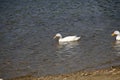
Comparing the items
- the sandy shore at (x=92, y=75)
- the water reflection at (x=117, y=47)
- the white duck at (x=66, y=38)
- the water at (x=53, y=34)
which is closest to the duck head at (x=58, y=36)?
the white duck at (x=66, y=38)

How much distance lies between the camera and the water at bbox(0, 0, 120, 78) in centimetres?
1238

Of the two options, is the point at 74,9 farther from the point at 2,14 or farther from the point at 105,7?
the point at 2,14

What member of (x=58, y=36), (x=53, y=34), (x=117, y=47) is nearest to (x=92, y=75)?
(x=117, y=47)

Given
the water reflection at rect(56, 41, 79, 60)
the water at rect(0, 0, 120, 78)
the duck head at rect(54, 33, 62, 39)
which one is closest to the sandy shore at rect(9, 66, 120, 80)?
the water at rect(0, 0, 120, 78)

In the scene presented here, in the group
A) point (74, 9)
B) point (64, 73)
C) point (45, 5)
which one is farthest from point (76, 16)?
point (64, 73)

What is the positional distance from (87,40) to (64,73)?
399cm

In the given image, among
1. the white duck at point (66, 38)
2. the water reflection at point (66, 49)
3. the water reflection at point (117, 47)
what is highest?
the white duck at point (66, 38)

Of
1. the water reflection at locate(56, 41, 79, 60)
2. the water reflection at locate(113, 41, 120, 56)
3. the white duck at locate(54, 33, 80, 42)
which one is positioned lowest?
the water reflection at locate(56, 41, 79, 60)

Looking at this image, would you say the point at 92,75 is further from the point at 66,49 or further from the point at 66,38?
the point at 66,38

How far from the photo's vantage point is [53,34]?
16.4 meters

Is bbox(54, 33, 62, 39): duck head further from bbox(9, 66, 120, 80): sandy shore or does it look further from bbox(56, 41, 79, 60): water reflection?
bbox(9, 66, 120, 80): sandy shore

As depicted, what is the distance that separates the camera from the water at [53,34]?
12.4 metres

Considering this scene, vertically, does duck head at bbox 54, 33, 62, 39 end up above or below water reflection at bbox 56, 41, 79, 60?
above

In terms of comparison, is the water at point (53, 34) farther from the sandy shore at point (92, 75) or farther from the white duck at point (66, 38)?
the sandy shore at point (92, 75)
